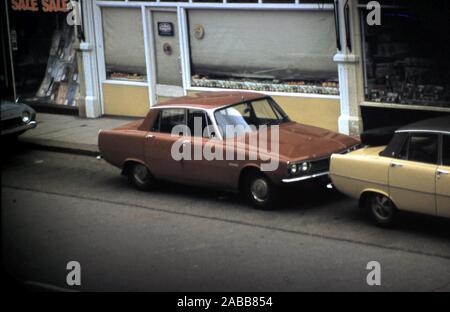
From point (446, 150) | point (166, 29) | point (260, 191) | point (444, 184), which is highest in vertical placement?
point (166, 29)

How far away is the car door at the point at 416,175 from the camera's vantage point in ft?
35.0

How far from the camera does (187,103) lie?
525 inches

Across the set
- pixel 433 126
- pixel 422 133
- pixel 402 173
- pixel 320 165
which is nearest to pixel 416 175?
pixel 402 173

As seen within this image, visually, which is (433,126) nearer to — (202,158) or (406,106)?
(202,158)

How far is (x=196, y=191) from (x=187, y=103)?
1.43m

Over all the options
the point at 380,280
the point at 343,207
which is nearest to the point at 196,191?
the point at 343,207

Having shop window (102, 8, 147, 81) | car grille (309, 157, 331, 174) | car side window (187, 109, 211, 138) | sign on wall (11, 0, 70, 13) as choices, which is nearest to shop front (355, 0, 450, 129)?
car grille (309, 157, 331, 174)

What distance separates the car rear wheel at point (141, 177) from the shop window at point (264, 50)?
423cm

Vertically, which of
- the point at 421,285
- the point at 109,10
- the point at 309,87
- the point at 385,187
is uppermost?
the point at 109,10

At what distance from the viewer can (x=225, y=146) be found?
12.6 meters

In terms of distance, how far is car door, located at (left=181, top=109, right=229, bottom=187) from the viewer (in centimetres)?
1265

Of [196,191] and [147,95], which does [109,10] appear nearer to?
[147,95]

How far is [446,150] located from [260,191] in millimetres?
2839

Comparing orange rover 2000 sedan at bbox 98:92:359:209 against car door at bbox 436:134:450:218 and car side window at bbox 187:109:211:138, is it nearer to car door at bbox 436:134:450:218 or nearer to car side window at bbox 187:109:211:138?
car side window at bbox 187:109:211:138
